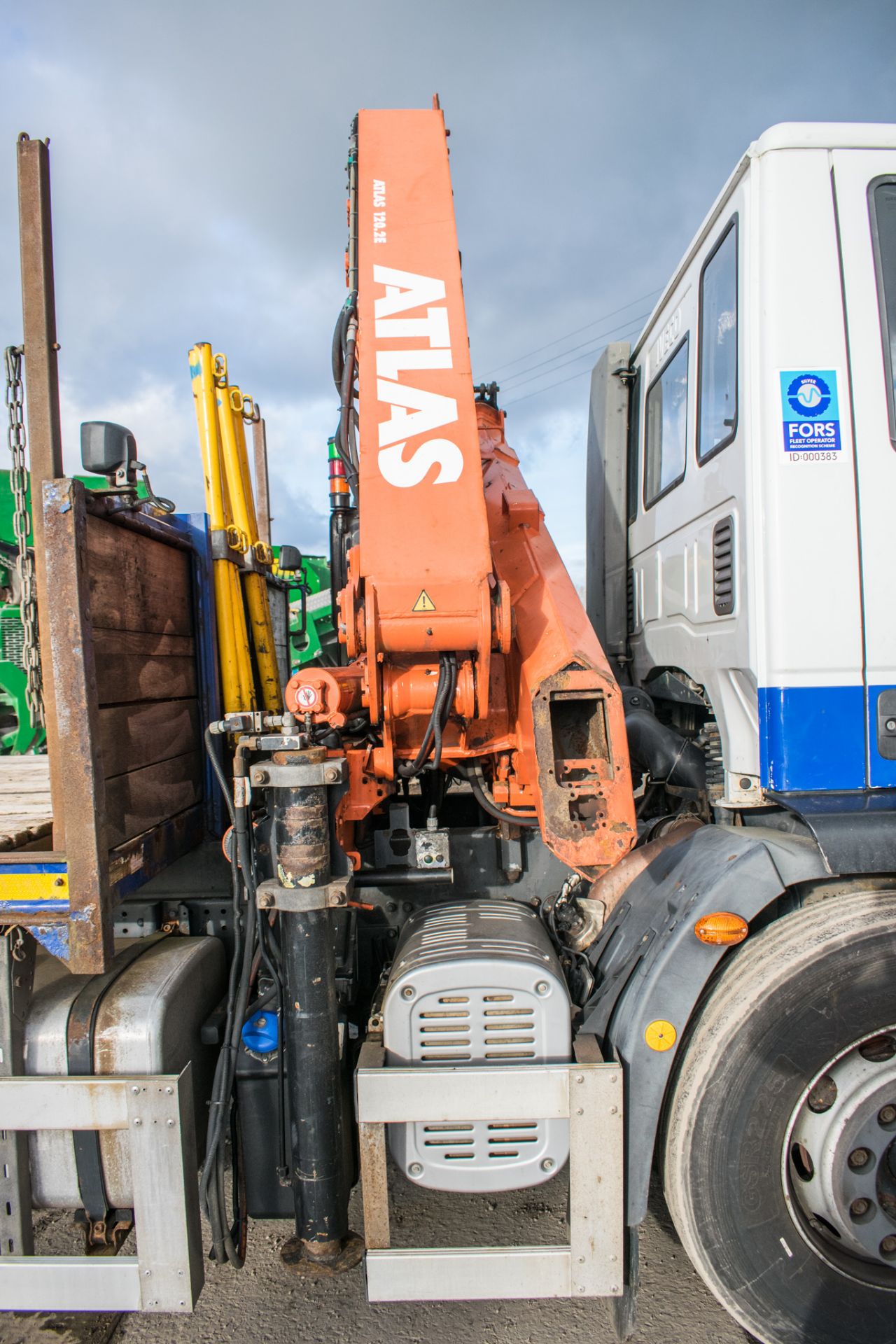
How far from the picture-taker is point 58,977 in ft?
6.80

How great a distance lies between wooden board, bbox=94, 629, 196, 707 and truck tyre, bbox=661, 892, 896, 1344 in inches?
72.0

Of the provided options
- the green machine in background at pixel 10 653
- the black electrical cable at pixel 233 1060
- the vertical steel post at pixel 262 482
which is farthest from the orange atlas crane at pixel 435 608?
→ the green machine in background at pixel 10 653

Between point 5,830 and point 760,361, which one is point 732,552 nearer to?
point 760,361

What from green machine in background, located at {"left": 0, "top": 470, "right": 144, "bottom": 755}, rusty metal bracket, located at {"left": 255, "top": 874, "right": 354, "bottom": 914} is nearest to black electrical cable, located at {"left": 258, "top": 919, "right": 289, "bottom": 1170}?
rusty metal bracket, located at {"left": 255, "top": 874, "right": 354, "bottom": 914}

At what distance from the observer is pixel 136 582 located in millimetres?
2268

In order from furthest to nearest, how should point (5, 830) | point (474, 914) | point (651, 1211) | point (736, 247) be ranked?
point (651, 1211)
point (474, 914)
point (5, 830)
point (736, 247)

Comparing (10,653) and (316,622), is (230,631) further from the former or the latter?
(316,622)

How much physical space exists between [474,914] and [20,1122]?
1.32 metres

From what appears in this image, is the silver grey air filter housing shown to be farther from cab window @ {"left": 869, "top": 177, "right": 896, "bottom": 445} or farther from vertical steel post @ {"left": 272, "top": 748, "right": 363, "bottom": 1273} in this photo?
cab window @ {"left": 869, "top": 177, "right": 896, "bottom": 445}

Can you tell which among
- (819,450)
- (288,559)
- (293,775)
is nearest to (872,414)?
(819,450)

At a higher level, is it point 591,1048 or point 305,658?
point 305,658

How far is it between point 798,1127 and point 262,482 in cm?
380

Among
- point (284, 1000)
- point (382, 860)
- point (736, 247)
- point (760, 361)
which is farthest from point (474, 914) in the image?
point (736, 247)

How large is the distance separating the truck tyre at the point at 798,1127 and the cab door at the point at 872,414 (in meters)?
0.48
